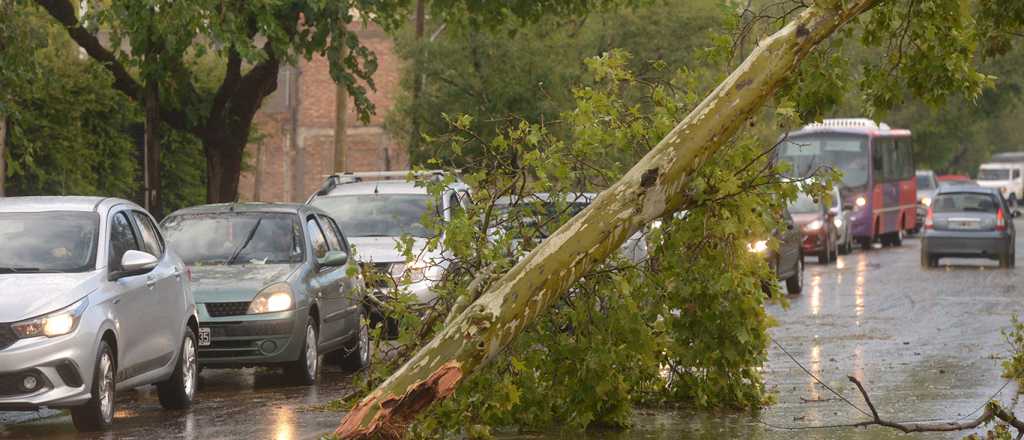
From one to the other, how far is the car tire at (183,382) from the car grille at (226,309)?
0.96 m

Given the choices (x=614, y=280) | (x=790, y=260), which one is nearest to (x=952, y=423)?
(x=614, y=280)

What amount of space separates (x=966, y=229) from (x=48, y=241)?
24.6 meters

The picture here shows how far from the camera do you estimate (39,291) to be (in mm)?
11562

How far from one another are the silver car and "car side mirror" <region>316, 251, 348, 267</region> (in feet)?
6.54

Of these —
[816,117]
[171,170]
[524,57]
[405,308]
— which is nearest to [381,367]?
[405,308]

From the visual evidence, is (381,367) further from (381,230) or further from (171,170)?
(171,170)

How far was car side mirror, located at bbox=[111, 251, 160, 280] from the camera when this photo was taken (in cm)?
1216

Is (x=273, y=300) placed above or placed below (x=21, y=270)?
below

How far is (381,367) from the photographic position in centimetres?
1138

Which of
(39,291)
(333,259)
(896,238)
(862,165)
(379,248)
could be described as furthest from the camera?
(896,238)

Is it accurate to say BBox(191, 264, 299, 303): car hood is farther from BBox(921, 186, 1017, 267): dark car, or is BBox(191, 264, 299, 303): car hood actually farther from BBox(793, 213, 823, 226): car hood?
BBox(793, 213, 823, 226): car hood

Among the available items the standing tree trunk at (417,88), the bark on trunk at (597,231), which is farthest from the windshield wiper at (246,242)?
the standing tree trunk at (417,88)

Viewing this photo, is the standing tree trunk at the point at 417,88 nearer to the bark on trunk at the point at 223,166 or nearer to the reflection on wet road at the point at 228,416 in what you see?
the bark on trunk at the point at 223,166

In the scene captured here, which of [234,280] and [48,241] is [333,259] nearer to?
[234,280]
